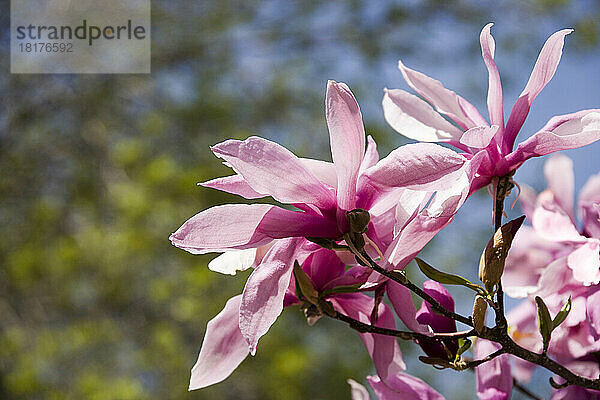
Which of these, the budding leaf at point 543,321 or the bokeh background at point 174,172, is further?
the bokeh background at point 174,172

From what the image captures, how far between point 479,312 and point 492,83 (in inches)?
2.3

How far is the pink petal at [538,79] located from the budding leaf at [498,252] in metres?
0.03

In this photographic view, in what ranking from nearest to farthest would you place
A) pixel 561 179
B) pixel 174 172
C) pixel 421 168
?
pixel 421 168, pixel 561 179, pixel 174 172

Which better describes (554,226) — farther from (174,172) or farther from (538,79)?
(174,172)

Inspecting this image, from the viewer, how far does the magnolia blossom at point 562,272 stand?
0.55ft

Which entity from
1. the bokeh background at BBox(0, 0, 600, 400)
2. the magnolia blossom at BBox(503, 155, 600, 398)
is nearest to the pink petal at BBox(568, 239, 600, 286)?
the magnolia blossom at BBox(503, 155, 600, 398)

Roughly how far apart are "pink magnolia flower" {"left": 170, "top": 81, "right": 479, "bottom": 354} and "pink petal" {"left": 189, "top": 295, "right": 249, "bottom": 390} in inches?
1.1

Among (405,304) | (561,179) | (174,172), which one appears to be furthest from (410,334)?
(174,172)

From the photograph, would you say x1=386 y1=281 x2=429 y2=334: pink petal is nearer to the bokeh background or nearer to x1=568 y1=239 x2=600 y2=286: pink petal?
x1=568 y1=239 x2=600 y2=286: pink petal

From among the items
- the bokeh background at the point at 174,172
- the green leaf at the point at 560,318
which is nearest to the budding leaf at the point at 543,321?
the green leaf at the point at 560,318

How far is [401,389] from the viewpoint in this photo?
171 millimetres

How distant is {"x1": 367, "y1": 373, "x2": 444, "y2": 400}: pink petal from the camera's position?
0.17 m

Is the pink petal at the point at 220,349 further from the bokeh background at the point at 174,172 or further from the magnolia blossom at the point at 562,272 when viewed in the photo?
the bokeh background at the point at 174,172

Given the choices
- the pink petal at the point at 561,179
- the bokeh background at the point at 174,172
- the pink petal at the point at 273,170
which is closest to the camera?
the pink petal at the point at 273,170
